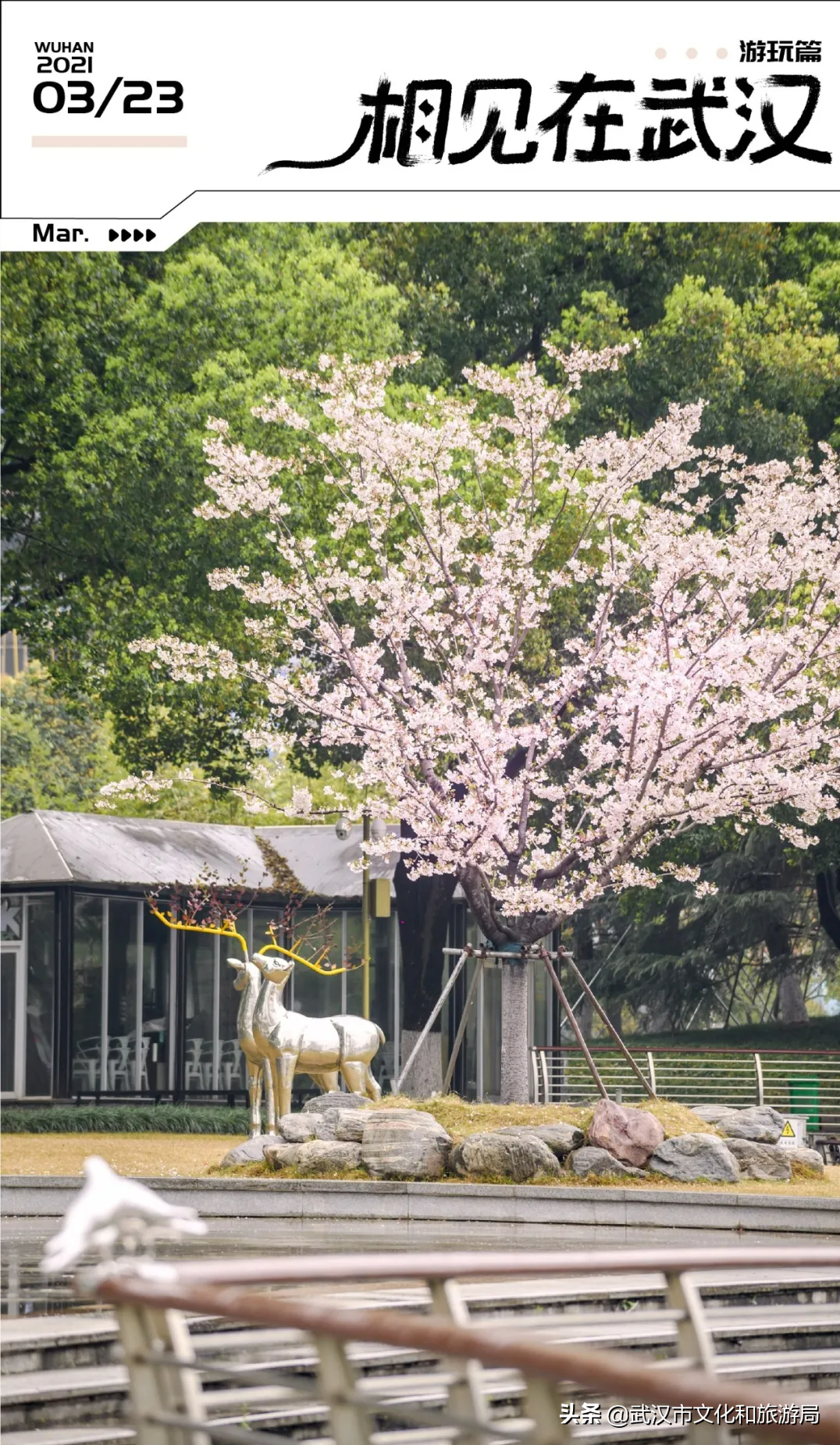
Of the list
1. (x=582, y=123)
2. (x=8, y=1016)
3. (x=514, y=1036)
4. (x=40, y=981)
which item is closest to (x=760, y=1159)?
(x=514, y=1036)

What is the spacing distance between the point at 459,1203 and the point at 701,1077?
1646 cm

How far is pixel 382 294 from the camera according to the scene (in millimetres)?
28828

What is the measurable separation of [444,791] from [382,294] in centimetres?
1043

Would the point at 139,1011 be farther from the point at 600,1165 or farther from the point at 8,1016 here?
the point at 600,1165

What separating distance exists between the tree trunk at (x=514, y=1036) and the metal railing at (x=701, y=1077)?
5061 millimetres

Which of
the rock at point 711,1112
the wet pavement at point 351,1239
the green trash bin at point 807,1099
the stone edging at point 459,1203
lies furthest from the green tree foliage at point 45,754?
the wet pavement at point 351,1239

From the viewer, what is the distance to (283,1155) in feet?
57.1

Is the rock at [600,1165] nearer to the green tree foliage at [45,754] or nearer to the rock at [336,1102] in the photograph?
the rock at [336,1102]

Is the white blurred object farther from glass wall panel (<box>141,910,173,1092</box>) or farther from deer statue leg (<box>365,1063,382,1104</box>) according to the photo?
glass wall panel (<box>141,910,173,1092</box>)

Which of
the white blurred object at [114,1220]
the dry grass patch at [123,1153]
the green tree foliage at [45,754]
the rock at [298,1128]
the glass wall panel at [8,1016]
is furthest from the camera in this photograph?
the green tree foliage at [45,754]

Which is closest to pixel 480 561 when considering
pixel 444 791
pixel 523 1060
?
pixel 444 791

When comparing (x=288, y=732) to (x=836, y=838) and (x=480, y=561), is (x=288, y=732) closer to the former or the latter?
(x=480, y=561)

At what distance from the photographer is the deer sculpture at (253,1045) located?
63.3 ft

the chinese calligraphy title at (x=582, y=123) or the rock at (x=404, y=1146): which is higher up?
the chinese calligraphy title at (x=582, y=123)
